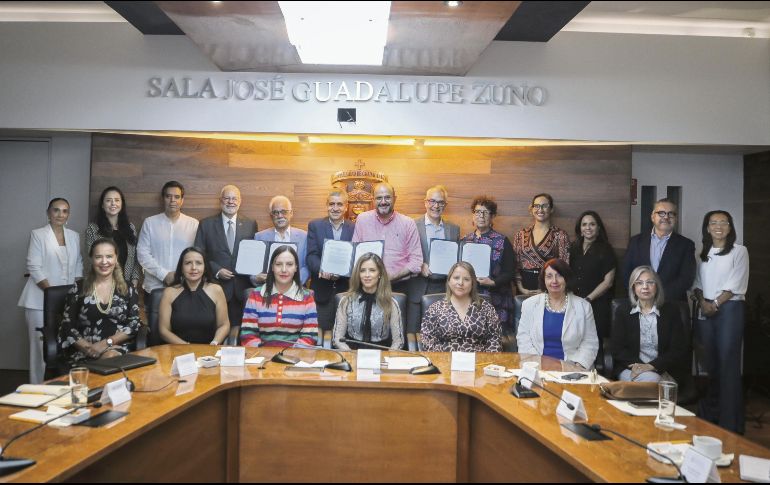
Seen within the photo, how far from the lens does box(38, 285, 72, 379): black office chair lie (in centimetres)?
363

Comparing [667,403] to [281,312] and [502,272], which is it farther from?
[502,272]

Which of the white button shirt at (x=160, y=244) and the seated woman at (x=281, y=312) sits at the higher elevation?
the white button shirt at (x=160, y=244)

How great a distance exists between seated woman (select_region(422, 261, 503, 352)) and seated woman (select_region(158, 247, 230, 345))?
4.64 ft

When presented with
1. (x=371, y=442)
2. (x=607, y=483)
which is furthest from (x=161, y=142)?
(x=607, y=483)

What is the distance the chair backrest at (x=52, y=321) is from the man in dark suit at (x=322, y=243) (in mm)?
1915

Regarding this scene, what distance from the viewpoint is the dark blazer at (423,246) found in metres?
5.18

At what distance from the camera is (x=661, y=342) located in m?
3.79

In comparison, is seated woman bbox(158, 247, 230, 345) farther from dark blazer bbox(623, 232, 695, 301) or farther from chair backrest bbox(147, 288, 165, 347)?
dark blazer bbox(623, 232, 695, 301)

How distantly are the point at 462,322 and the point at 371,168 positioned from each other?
2.26 meters

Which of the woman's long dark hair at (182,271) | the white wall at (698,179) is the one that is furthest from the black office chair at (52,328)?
the white wall at (698,179)

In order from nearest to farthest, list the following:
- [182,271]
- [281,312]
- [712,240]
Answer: [281,312] < [182,271] < [712,240]

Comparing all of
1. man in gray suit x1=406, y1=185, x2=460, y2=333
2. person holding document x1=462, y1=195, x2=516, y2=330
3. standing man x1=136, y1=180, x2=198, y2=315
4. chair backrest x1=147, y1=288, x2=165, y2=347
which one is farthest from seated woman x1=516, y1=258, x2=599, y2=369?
standing man x1=136, y1=180, x2=198, y2=315

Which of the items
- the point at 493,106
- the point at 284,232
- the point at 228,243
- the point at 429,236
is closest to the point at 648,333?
the point at 429,236

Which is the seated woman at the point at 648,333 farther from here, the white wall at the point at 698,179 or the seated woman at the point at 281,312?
the white wall at the point at 698,179
